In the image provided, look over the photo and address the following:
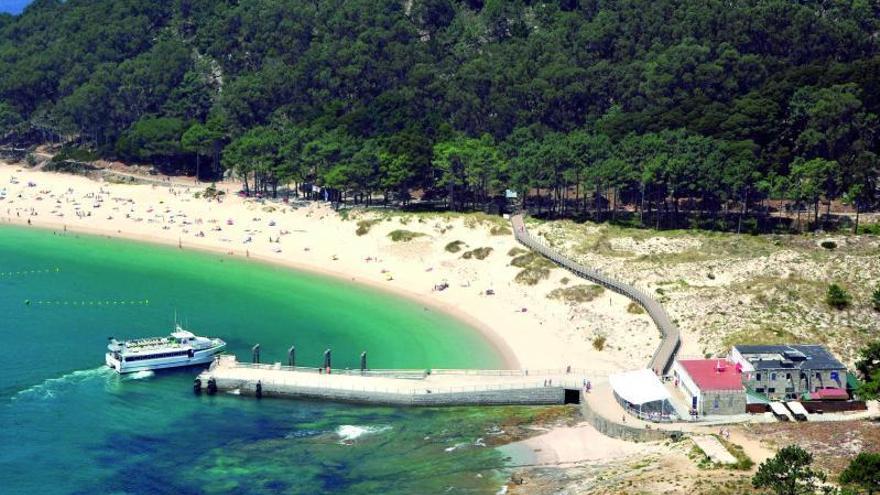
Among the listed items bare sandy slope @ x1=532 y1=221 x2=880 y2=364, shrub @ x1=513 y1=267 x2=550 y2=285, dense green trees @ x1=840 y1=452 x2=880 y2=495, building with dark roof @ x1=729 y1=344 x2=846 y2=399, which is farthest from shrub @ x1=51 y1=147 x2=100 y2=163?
dense green trees @ x1=840 y1=452 x2=880 y2=495

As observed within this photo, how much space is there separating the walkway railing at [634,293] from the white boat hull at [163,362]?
137 ft

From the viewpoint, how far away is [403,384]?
93.5 metres

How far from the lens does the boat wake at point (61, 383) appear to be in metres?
91.2

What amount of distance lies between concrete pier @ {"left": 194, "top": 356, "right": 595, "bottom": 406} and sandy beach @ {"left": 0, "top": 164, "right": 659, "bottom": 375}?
4632mm

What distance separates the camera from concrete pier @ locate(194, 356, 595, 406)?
92.2 meters

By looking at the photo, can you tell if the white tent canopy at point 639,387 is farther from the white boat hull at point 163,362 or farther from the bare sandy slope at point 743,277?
the white boat hull at point 163,362

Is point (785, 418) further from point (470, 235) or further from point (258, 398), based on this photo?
point (470, 235)

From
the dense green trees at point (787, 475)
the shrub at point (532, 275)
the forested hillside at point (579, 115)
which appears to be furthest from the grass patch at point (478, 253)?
the dense green trees at point (787, 475)

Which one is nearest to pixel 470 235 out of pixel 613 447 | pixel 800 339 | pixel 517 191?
pixel 517 191

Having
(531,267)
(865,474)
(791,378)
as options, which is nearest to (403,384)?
(791,378)

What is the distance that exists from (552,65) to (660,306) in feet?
255

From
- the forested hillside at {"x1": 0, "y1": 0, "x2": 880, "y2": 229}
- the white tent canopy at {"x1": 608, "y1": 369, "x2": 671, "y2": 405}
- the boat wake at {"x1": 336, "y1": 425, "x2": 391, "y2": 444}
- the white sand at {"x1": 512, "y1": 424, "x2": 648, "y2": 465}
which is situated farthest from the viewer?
the forested hillside at {"x1": 0, "y1": 0, "x2": 880, "y2": 229}

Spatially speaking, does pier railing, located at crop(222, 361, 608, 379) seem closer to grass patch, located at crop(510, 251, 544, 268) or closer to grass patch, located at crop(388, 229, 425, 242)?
grass patch, located at crop(510, 251, 544, 268)

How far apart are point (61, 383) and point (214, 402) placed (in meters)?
14.5
